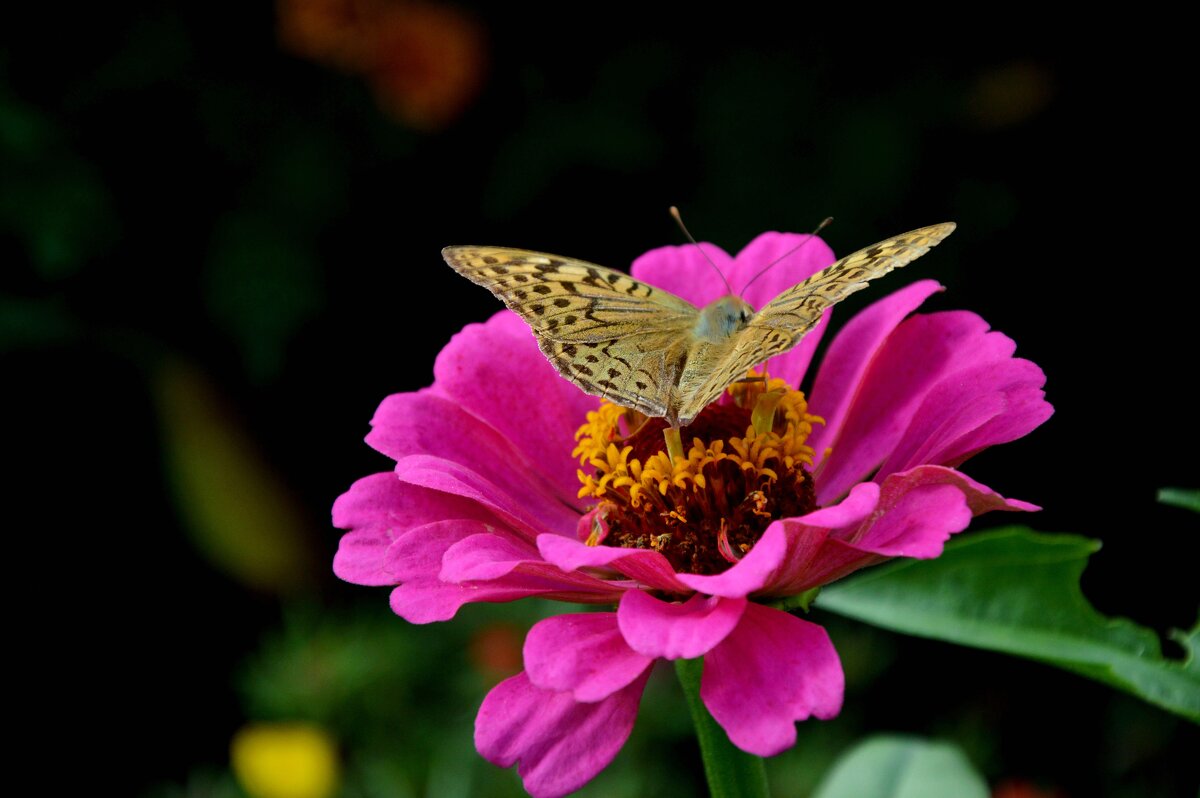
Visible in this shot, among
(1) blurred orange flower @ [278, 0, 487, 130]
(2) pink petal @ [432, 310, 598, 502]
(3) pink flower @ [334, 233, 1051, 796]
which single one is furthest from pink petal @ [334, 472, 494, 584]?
(1) blurred orange flower @ [278, 0, 487, 130]

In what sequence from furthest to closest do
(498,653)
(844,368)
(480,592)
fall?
(498,653) → (844,368) → (480,592)

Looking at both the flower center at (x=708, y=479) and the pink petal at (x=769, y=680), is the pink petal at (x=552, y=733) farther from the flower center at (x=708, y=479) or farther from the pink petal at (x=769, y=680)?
the flower center at (x=708, y=479)

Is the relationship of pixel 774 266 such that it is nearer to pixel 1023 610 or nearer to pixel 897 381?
pixel 897 381

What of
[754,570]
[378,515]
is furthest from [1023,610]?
[378,515]

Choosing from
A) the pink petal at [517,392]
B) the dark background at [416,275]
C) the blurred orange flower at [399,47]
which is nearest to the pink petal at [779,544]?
the pink petal at [517,392]

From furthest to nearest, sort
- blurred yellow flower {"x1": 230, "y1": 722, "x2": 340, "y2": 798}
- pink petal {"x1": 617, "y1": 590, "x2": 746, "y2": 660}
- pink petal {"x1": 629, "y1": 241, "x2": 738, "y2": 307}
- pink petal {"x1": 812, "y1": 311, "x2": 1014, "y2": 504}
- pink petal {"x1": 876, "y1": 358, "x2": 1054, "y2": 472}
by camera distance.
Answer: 1. blurred yellow flower {"x1": 230, "y1": 722, "x2": 340, "y2": 798}
2. pink petal {"x1": 629, "y1": 241, "x2": 738, "y2": 307}
3. pink petal {"x1": 812, "y1": 311, "x2": 1014, "y2": 504}
4. pink petal {"x1": 876, "y1": 358, "x2": 1054, "y2": 472}
5. pink petal {"x1": 617, "y1": 590, "x2": 746, "y2": 660}

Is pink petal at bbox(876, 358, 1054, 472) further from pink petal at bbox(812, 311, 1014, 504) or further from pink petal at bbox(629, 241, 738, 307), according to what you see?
pink petal at bbox(629, 241, 738, 307)

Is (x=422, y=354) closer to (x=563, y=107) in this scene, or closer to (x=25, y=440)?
(x=563, y=107)
